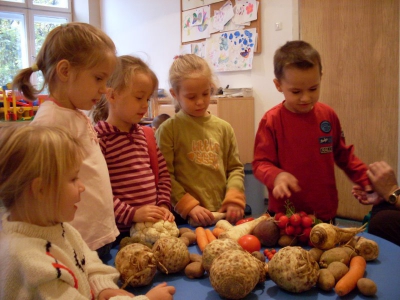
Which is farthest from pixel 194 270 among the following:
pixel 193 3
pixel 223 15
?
pixel 193 3

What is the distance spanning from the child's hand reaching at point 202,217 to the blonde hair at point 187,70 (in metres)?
0.49

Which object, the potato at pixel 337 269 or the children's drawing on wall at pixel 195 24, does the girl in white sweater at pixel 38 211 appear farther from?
the children's drawing on wall at pixel 195 24

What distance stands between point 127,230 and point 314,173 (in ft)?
2.28

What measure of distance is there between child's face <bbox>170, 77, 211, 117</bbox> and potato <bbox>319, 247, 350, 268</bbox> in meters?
0.76

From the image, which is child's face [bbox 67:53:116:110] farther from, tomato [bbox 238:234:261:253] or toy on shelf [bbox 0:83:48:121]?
toy on shelf [bbox 0:83:48:121]

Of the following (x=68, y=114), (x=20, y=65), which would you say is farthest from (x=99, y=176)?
(x=20, y=65)

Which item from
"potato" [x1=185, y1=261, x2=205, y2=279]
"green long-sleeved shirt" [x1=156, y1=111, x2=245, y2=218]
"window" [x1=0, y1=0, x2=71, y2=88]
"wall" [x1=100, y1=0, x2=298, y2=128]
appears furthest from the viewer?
"window" [x1=0, y1=0, x2=71, y2=88]

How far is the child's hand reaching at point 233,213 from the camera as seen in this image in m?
1.36

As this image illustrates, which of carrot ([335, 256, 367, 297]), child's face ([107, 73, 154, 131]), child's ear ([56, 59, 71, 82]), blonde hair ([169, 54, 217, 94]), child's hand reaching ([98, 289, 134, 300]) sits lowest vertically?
child's hand reaching ([98, 289, 134, 300])

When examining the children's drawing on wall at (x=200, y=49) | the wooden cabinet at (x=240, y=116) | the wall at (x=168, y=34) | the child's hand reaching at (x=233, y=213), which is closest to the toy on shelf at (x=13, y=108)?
the wall at (x=168, y=34)

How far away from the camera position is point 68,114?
102cm

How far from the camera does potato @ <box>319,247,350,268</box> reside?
0.90 metres

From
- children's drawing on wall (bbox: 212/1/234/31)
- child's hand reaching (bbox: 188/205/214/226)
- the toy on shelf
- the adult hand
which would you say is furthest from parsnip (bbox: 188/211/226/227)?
children's drawing on wall (bbox: 212/1/234/31)

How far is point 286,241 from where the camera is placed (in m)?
1.06
